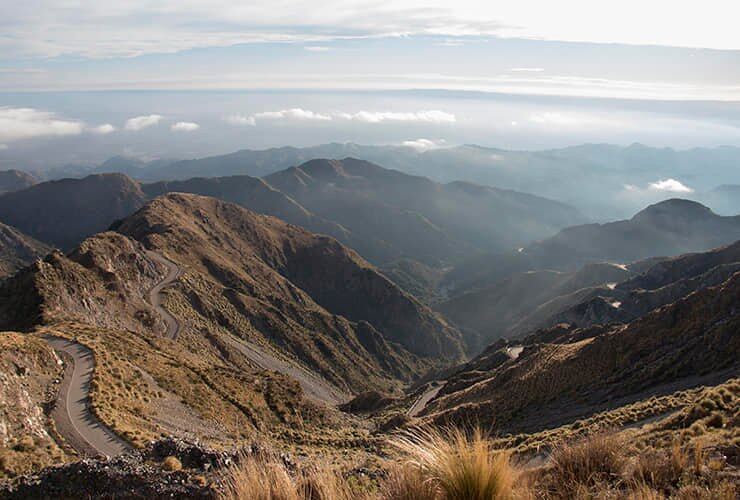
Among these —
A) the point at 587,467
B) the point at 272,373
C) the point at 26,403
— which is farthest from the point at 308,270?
the point at 587,467

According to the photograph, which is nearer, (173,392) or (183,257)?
Answer: (173,392)

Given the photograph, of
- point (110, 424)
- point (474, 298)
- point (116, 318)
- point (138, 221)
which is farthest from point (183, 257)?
point (474, 298)

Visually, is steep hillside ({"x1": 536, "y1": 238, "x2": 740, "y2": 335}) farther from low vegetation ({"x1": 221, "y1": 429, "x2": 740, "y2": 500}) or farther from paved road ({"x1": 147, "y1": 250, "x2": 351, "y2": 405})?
low vegetation ({"x1": 221, "y1": 429, "x2": 740, "y2": 500})

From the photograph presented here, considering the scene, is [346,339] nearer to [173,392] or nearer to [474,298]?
[173,392]

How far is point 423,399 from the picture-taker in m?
54.5

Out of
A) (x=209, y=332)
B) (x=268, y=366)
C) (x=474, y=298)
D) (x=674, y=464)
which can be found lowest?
(x=474, y=298)

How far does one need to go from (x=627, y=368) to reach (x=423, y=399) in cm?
3056

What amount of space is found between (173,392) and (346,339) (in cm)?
7678

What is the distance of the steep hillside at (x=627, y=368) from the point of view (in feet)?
77.0

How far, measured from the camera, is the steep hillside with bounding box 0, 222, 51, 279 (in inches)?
6154

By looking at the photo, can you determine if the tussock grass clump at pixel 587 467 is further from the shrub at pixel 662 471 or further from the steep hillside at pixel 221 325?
the steep hillside at pixel 221 325

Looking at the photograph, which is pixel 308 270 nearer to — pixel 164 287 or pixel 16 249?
pixel 164 287

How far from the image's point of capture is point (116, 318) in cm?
4694

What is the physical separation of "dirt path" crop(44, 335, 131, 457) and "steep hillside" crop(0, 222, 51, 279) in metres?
162
